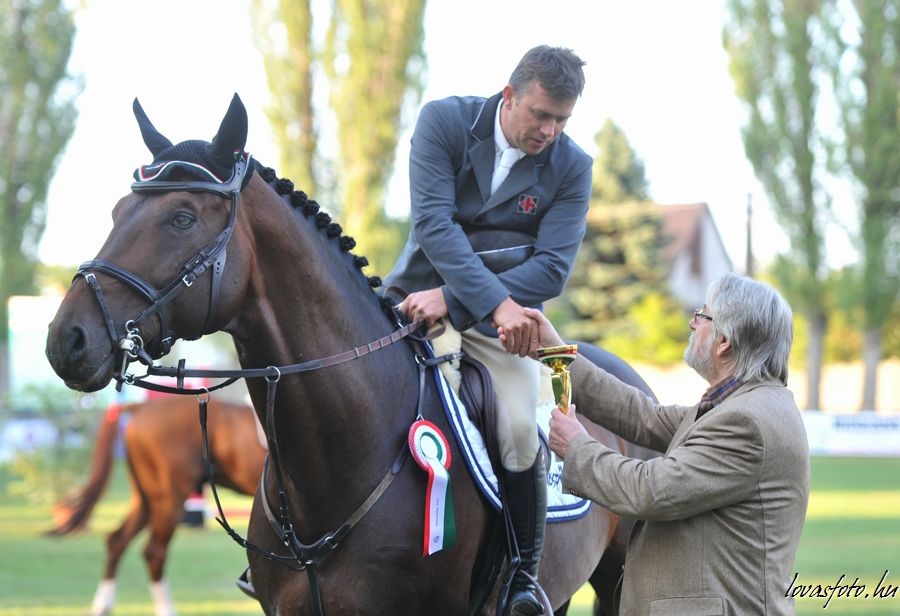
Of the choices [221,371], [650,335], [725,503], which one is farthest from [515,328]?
[650,335]

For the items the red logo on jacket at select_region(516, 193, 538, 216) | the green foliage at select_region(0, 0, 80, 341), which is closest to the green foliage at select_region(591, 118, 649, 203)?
the green foliage at select_region(0, 0, 80, 341)

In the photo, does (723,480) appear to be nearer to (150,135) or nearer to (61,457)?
(150,135)

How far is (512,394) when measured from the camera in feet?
12.3

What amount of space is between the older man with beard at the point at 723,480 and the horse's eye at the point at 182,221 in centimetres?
135

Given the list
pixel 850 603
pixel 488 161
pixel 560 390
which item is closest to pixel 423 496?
pixel 560 390

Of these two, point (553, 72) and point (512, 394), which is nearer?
point (553, 72)

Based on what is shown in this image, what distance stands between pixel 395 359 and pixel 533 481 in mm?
671

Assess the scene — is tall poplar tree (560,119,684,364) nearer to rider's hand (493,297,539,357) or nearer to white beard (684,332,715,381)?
rider's hand (493,297,539,357)

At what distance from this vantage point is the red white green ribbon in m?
3.36

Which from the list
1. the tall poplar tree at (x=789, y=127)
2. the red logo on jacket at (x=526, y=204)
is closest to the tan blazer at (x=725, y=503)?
the red logo on jacket at (x=526, y=204)

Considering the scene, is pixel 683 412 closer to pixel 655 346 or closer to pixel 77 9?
pixel 77 9

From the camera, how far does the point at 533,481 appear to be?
3742 millimetres

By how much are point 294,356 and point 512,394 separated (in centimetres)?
86

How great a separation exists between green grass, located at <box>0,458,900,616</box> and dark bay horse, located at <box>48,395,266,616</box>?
496mm
